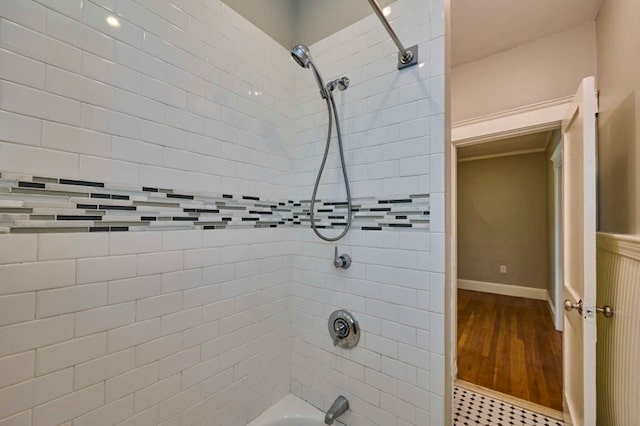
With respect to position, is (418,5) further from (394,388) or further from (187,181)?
(394,388)

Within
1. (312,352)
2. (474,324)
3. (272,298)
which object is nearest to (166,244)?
(272,298)

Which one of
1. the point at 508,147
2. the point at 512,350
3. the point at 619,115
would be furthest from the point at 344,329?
the point at 508,147

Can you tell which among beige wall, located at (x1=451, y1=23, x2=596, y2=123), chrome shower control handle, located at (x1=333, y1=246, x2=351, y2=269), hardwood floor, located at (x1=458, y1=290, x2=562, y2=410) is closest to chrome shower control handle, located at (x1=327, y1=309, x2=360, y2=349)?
chrome shower control handle, located at (x1=333, y1=246, x2=351, y2=269)

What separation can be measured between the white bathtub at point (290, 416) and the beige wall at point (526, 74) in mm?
2398

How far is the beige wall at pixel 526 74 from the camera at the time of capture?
6.00ft

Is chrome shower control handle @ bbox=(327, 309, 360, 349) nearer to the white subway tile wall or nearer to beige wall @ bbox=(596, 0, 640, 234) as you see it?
the white subway tile wall

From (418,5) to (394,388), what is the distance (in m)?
1.69

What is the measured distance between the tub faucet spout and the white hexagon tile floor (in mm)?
937

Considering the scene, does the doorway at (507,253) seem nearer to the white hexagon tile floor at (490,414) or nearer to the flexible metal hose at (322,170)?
the white hexagon tile floor at (490,414)

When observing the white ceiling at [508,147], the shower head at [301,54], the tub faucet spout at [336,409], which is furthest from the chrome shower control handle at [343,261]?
the white ceiling at [508,147]

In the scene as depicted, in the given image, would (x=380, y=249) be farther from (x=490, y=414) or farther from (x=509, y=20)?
(x=509, y=20)

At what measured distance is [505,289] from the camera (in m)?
4.32

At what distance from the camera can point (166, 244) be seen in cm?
100

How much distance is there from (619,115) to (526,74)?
808mm
